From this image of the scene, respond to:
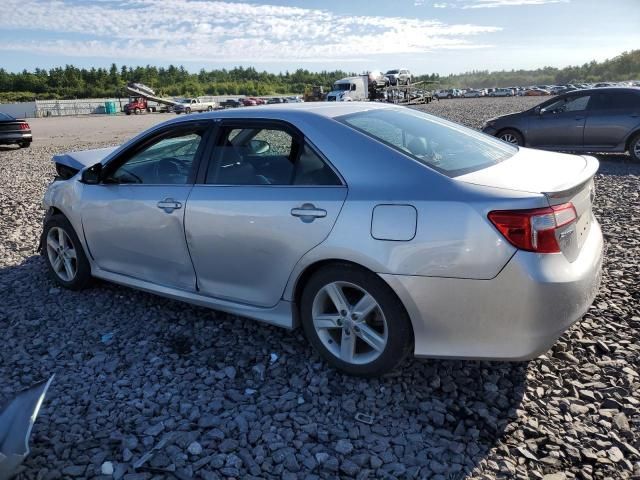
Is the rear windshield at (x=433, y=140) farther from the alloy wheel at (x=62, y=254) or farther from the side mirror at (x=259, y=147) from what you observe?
the alloy wheel at (x=62, y=254)

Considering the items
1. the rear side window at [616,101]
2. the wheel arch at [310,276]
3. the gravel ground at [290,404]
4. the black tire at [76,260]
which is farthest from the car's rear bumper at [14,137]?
the wheel arch at [310,276]

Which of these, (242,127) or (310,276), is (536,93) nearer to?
(242,127)

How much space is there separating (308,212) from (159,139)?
1599 mm

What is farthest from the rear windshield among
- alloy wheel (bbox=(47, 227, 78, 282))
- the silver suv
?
the silver suv

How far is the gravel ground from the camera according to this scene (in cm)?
246

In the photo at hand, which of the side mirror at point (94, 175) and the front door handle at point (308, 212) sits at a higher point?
the side mirror at point (94, 175)

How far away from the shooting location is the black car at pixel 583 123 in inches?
409

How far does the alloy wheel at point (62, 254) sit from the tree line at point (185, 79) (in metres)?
93.3

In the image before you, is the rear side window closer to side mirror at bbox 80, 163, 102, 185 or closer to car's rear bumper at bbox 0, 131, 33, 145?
side mirror at bbox 80, 163, 102, 185

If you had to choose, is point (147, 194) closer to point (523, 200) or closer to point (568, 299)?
point (523, 200)

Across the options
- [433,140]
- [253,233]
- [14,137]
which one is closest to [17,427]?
[253,233]

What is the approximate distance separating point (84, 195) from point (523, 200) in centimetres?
347

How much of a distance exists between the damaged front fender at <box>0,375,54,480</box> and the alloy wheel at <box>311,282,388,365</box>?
1.54m

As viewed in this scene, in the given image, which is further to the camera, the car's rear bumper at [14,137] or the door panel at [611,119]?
the car's rear bumper at [14,137]
